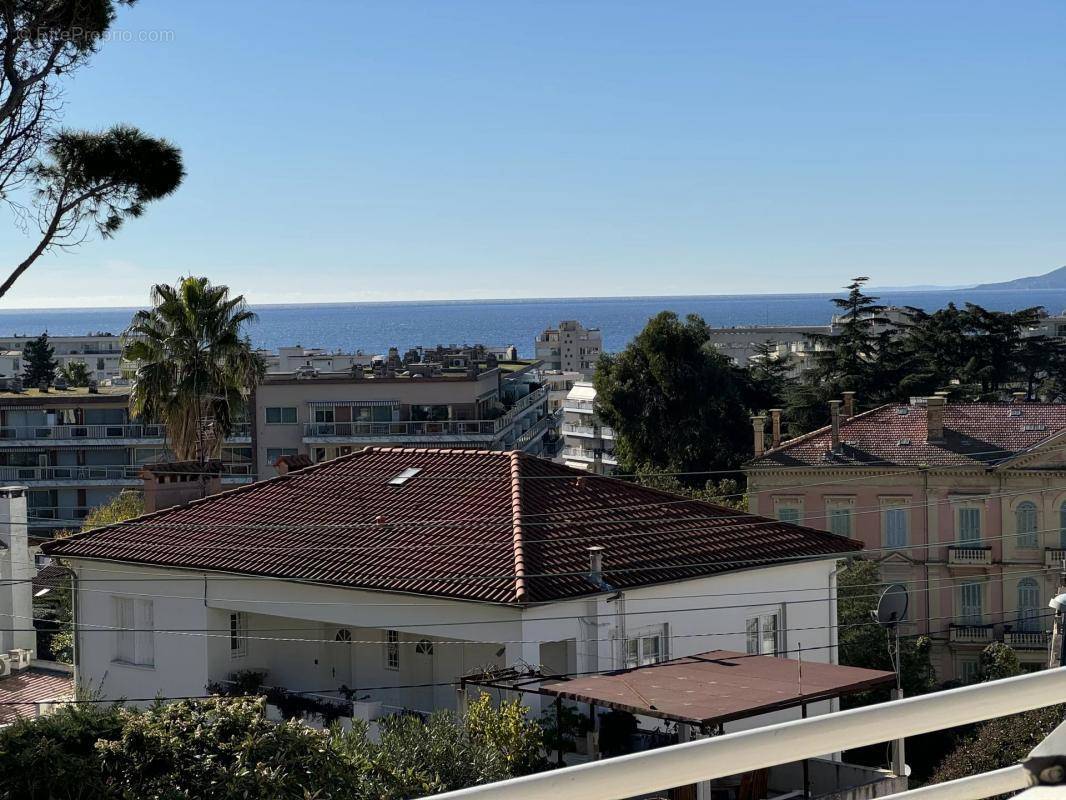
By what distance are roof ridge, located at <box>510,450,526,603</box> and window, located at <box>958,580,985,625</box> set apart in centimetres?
3128

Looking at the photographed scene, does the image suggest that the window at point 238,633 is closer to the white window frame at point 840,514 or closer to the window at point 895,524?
the white window frame at point 840,514

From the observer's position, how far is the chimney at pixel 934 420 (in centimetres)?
5197

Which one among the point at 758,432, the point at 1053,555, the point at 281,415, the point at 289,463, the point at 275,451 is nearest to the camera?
the point at 289,463

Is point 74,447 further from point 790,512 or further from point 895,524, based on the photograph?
point 895,524

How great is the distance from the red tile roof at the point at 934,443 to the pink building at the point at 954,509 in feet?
0.21

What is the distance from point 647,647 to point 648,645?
0.04 m

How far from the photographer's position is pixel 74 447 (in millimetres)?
73812

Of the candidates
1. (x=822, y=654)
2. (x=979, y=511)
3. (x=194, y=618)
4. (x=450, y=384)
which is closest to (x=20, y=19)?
(x=194, y=618)

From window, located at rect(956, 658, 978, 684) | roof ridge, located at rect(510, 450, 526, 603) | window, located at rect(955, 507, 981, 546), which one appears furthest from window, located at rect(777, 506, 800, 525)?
roof ridge, located at rect(510, 450, 526, 603)

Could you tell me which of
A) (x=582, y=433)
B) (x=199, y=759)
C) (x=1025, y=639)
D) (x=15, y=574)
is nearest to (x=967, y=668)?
(x=1025, y=639)

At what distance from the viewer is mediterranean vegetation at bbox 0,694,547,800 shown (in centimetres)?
1294

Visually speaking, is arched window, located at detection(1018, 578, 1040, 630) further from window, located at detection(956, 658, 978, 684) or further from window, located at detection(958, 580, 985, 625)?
window, located at detection(956, 658, 978, 684)

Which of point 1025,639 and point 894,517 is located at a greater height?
point 894,517

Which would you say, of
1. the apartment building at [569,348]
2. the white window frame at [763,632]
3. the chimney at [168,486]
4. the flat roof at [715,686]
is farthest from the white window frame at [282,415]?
the apartment building at [569,348]
